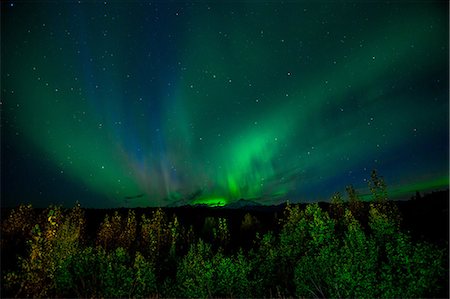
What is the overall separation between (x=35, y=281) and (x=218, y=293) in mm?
18995

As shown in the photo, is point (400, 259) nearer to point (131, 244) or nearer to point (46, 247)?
point (46, 247)

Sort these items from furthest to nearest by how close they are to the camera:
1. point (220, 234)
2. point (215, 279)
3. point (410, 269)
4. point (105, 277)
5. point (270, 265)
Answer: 1. point (220, 234)
2. point (270, 265)
3. point (215, 279)
4. point (105, 277)
5. point (410, 269)

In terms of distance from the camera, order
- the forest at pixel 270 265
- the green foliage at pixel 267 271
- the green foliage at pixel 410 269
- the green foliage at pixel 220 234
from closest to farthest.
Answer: the green foliage at pixel 410 269 < the forest at pixel 270 265 < the green foliage at pixel 267 271 < the green foliage at pixel 220 234

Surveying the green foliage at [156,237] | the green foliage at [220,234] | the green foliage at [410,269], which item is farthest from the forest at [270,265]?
the green foliage at [220,234]

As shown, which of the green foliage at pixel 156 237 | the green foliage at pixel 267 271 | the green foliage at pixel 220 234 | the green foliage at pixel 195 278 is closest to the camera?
the green foliage at pixel 195 278

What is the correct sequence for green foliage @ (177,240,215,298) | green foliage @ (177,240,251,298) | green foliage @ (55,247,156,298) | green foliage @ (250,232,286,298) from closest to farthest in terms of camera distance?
green foliage @ (55,247,156,298) < green foliage @ (177,240,215,298) < green foliage @ (177,240,251,298) < green foliage @ (250,232,286,298)

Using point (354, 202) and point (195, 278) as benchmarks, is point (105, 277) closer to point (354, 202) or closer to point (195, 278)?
point (195, 278)

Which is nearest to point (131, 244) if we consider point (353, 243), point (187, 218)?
point (353, 243)

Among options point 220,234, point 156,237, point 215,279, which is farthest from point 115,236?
point 215,279

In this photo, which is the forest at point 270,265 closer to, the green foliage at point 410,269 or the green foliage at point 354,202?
the green foliage at point 410,269

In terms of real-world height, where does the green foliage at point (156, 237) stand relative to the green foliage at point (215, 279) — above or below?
above

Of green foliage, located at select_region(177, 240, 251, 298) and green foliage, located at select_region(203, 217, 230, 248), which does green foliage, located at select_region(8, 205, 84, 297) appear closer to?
green foliage, located at select_region(177, 240, 251, 298)

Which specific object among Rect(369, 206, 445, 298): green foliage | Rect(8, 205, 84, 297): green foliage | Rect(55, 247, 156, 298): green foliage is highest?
Rect(8, 205, 84, 297): green foliage

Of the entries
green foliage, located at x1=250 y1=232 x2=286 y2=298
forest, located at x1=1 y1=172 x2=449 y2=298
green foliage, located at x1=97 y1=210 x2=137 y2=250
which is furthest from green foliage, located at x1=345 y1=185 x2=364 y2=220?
green foliage, located at x1=97 y1=210 x2=137 y2=250
